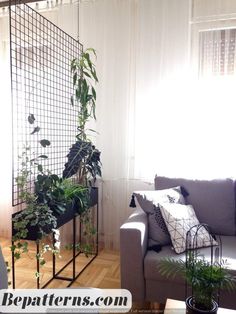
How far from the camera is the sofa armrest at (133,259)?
187 cm

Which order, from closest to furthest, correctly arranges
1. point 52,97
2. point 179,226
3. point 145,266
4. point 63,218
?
point 145,266 < point 179,226 < point 63,218 < point 52,97

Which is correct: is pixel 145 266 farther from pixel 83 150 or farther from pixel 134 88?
pixel 134 88

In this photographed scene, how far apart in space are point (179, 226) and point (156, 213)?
0.60 feet

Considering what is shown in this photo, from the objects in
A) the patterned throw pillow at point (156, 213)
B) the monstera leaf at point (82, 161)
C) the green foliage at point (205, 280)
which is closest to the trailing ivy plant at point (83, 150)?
the monstera leaf at point (82, 161)

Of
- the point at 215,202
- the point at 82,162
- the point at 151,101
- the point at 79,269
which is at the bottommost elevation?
the point at 79,269

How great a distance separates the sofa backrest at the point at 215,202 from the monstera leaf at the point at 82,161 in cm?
82

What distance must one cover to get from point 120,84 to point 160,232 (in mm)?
1523

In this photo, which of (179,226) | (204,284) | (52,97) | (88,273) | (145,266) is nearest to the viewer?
(204,284)

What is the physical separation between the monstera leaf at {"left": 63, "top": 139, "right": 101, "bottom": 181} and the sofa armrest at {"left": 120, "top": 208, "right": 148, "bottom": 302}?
0.80m

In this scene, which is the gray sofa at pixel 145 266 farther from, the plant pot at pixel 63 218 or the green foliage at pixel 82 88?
the green foliage at pixel 82 88

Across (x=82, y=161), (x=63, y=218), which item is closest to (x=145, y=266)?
(x=63, y=218)

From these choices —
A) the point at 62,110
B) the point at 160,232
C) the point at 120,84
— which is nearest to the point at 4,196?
the point at 62,110

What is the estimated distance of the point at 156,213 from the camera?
6.77 feet

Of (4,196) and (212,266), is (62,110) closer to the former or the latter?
(4,196)
